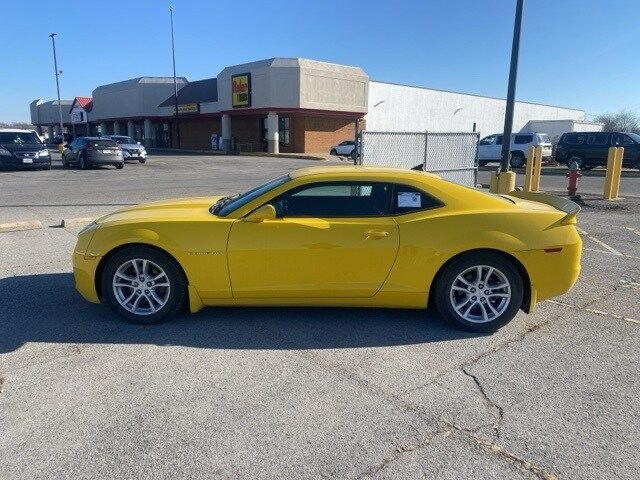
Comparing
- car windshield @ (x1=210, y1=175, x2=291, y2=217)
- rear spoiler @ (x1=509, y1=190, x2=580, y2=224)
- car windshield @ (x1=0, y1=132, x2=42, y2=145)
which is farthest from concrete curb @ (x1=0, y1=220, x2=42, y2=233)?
car windshield @ (x1=0, y1=132, x2=42, y2=145)

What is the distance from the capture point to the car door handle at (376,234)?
13.2ft

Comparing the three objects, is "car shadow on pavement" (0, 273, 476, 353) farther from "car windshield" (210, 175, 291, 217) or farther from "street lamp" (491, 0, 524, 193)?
"street lamp" (491, 0, 524, 193)

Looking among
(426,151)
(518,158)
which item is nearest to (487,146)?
(518,158)

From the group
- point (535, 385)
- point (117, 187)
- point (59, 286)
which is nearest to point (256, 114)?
point (117, 187)

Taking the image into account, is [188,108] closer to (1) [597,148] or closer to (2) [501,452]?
(1) [597,148]

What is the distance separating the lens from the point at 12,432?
9.00ft

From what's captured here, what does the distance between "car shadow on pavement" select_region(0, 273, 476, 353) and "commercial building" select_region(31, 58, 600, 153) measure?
3147 cm

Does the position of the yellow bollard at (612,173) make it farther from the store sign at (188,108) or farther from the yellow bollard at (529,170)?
the store sign at (188,108)

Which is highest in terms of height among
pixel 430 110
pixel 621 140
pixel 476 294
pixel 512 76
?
pixel 430 110

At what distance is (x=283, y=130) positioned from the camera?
133 ft

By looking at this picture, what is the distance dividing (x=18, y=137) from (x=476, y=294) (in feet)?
74.5

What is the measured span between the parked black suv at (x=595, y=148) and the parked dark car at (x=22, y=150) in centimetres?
2427

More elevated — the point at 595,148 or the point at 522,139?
the point at 522,139

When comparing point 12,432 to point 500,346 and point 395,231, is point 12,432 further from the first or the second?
point 500,346
